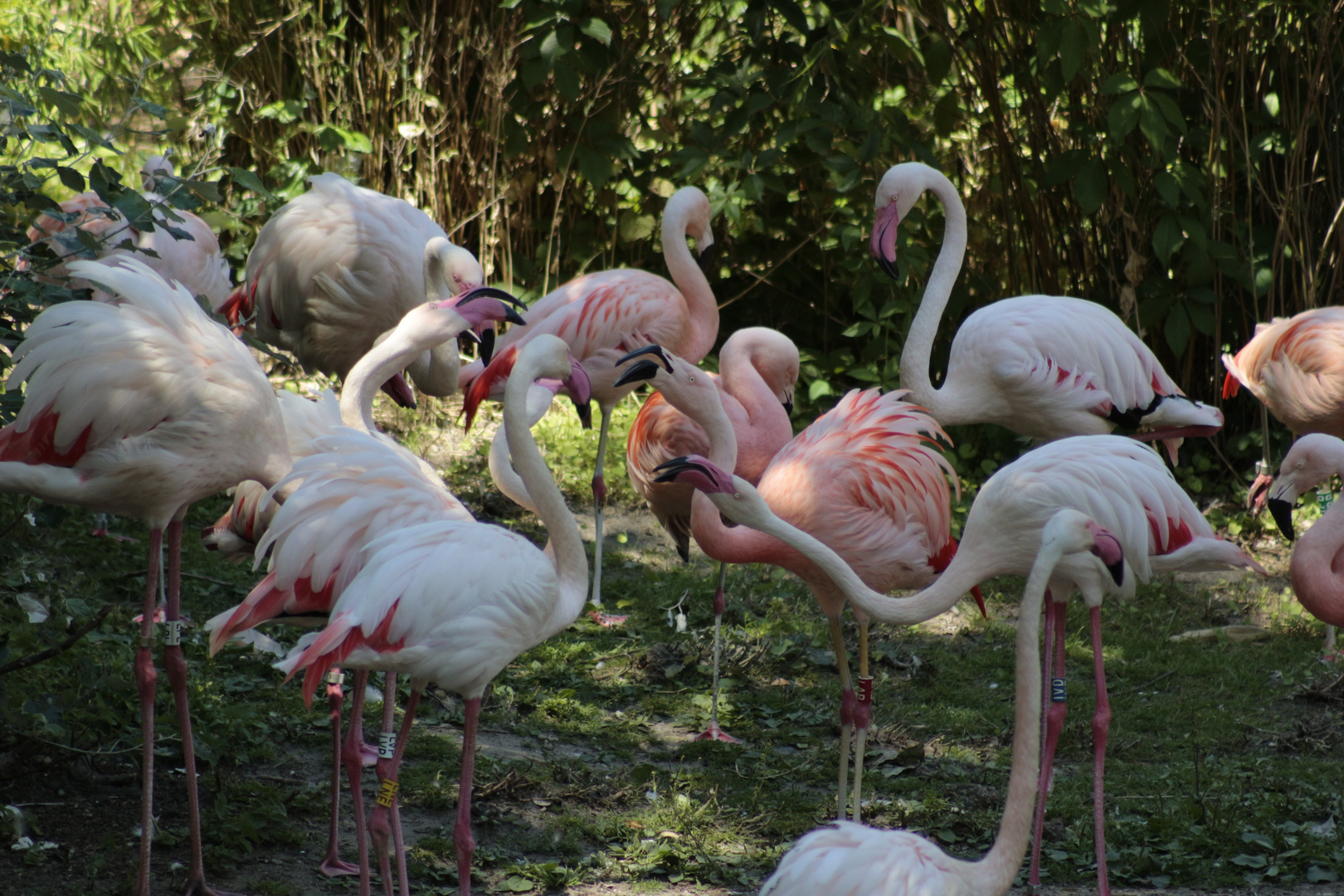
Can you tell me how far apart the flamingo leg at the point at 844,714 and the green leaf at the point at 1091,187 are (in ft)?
9.58

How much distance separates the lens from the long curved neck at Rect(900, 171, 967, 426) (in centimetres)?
456

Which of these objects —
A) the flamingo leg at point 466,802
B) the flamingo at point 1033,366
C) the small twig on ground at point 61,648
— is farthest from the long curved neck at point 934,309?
the small twig on ground at point 61,648

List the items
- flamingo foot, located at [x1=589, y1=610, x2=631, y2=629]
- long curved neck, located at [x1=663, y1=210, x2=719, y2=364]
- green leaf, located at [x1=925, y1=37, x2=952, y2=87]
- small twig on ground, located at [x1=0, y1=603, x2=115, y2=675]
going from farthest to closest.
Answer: green leaf, located at [x1=925, y1=37, x2=952, y2=87], long curved neck, located at [x1=663, y1=210, x2=719, y2=364], flamingo foot, located at [x1=589, y1=610, x2=631, y2=629], small twig on ground, located at [x1=0, y1=603, x2=115, y2=675]

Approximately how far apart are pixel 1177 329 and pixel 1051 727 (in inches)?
129

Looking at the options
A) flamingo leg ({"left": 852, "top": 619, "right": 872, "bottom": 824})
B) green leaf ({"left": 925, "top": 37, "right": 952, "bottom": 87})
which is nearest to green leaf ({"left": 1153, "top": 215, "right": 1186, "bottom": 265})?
green leaf ({"left": 925, "top": 37, "right": 952, "bottom": 87})

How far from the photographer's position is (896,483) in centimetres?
354

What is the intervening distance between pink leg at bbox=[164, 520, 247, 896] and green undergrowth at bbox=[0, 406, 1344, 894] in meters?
0.14

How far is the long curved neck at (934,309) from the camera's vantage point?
Result: 4.56 meters

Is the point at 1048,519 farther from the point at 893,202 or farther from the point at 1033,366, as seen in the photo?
the point at 893,202

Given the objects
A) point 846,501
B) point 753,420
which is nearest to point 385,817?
point 846,501

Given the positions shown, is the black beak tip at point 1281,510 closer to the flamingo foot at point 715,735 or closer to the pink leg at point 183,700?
the flamingo foot at point 715,735

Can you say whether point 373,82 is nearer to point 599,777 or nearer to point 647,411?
point 647,411

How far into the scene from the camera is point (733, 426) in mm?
4082

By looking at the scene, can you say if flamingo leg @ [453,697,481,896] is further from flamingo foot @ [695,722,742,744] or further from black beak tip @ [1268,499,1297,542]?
black beak tip @ [1268,499,1297,542]
